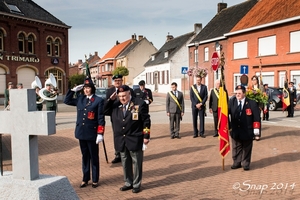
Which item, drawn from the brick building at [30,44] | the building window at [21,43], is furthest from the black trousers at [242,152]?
the building window at [21,43]

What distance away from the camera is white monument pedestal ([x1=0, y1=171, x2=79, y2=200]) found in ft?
9.07

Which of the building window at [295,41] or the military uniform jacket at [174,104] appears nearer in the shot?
the military uniform jacket at [174,104]

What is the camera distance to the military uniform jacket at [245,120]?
6.57 metres

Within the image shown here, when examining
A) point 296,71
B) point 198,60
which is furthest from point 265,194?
point 198,60

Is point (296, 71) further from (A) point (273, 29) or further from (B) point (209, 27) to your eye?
(B) point (209, 27)

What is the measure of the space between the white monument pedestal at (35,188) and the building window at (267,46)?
27.8 metres

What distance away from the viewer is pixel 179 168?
679 cm

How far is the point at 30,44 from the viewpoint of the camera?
31.7 metres

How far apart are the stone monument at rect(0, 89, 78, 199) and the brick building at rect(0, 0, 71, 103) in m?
28.9

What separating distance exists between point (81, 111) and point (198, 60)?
35.2m

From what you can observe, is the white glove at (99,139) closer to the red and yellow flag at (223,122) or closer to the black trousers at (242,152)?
the red and yellow flag at (223,122)

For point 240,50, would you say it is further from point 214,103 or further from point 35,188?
A: point 35,188

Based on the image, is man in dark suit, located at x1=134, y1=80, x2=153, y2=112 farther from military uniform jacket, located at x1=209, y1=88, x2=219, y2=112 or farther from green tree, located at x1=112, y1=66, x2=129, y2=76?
green tree, located at x1=112, y1=66, x2=129, y2=76

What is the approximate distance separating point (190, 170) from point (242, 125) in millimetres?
1452
